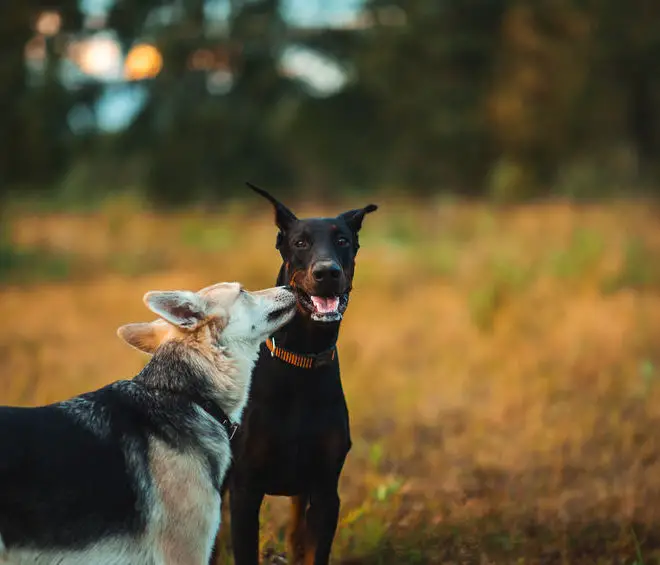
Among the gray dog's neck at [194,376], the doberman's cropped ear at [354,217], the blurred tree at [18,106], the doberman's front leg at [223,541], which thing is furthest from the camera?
the blurred tree at [18,106]

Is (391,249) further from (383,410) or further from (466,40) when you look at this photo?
(466,40)

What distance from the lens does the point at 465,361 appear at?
8859 mm

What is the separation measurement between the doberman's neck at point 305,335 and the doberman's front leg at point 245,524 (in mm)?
696

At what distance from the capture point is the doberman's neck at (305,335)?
406 cm

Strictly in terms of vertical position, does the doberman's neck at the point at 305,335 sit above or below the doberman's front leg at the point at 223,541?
above

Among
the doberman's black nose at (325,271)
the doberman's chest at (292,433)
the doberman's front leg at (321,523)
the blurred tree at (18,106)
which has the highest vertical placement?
the blurred tree at (18,106)

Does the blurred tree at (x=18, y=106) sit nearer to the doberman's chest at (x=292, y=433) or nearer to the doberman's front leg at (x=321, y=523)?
the doberman's chest at (x=292, y=433)

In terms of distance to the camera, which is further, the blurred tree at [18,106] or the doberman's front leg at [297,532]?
the blurred tree at [18,106]

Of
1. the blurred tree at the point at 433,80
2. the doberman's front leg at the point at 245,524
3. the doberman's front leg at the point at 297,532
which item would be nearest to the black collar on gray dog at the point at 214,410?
the doberman's front leg at the point at 245,524

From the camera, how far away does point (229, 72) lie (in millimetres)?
28969

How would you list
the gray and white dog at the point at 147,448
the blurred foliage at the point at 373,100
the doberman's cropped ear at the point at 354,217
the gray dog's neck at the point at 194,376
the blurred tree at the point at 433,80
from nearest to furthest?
the gray and white dog at the point at 147,448
the gray dog's neck at the point at 194,376
the doberman's cropped ear at the point at 354,217
the blurred foliage at the point at 373,100
the blurred tree at the point at 433,80

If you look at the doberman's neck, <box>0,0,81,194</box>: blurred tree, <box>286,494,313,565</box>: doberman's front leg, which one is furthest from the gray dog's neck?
<box>0,0,81,194</box>: blurred tree

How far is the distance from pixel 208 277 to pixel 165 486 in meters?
9.78

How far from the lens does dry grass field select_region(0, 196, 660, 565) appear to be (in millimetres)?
5082
